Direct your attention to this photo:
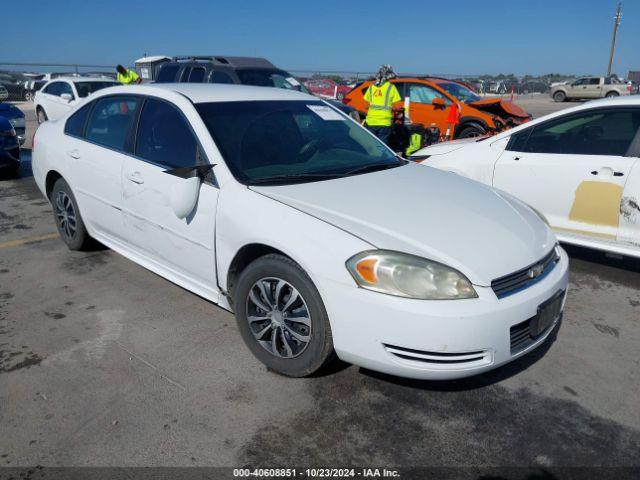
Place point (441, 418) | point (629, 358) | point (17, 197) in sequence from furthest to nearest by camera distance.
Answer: point (17, 197)
point (629, 358)
point (441, 418)

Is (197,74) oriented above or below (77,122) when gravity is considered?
above

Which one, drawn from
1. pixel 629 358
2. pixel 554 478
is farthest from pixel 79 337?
pixel 629 358

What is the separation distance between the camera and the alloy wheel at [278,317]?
9.30ft

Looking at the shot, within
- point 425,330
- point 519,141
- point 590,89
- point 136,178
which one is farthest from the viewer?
point 590,89

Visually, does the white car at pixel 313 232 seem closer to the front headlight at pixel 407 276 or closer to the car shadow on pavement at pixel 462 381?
the front headlight at pixel 407 276

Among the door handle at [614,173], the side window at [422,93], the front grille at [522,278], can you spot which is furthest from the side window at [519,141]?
the side window at [422,93]

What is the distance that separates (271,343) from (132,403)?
0.80 metres

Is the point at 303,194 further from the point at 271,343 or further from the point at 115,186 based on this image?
the point at 115,186

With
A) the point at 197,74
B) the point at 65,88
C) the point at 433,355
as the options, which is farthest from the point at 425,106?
the point at 433,355

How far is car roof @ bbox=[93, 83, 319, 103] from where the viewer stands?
3.73m

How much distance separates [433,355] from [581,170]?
294 cm

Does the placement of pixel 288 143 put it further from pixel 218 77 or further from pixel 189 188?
pixel 218 77

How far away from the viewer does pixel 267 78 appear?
444 inches

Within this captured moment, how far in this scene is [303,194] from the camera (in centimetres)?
306
